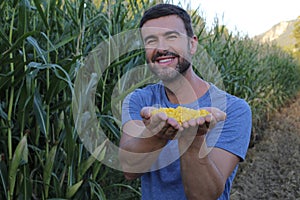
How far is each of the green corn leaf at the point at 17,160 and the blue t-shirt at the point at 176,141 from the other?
0.94ft

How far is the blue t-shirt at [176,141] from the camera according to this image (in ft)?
3.08

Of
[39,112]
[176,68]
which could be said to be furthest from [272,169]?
[39,112]

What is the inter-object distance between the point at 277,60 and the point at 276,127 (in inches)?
72.8

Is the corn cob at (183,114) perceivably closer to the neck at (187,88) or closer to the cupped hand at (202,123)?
the cupped hand at (202,123)

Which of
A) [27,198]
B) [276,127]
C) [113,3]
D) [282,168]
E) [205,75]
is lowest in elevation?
[276,127]

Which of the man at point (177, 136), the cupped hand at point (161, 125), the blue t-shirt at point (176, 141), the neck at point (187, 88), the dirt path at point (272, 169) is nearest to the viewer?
the cupped hand at point (161, 125)

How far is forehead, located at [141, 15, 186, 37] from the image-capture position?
0.99 m

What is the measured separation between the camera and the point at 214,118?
0.70 m

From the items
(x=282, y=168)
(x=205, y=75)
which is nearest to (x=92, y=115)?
(x=205, y=75)

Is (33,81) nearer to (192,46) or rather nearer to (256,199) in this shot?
(192,46)

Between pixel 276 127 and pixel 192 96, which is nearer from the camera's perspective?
pixel 192 96

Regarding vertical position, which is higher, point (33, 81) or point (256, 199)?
point (33, 81)

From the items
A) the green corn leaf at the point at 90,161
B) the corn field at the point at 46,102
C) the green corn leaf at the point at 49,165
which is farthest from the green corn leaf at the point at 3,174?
the green corn leaf at the point at 90,161

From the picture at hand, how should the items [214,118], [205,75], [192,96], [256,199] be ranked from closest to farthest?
[214,118]
[192,96]
[205,75]
[256,199]
